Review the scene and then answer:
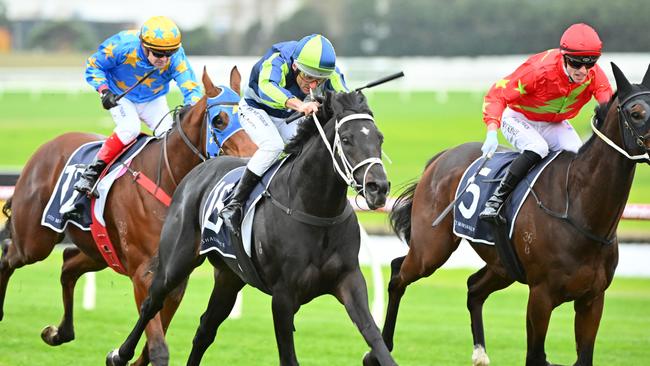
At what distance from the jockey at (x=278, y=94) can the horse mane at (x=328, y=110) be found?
6 centimetres

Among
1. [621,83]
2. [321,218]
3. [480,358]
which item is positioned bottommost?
[480,358]

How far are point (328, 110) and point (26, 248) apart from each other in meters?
3.49

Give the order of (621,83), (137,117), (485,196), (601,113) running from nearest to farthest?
(621,83) → (601,113) → (485,196) → (137,117)

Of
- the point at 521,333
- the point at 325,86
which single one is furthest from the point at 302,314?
the point at 325,86

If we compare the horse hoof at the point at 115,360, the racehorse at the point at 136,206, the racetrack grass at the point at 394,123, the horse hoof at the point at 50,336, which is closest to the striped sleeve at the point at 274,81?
the racehorse at the point at 136,206

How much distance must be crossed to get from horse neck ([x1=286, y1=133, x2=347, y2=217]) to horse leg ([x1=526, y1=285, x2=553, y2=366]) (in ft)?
4.57

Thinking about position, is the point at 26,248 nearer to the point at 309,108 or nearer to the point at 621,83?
the point at 309,108

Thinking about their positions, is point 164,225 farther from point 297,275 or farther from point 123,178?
point 297,275

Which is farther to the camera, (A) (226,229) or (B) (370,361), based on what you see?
(B) (370,361)

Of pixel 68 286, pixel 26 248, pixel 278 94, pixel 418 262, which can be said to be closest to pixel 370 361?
pixel 418 262

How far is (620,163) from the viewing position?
654cm

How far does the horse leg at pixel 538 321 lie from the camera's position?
6.64 meters

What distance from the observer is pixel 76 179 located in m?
8.12

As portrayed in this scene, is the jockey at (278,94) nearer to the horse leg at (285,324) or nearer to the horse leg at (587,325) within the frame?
the horse leg at (285,324)
